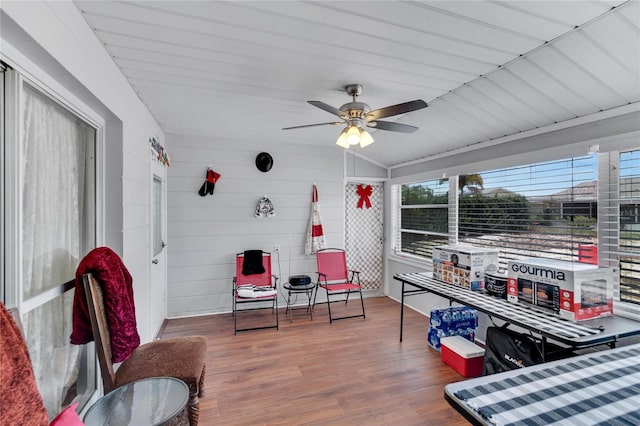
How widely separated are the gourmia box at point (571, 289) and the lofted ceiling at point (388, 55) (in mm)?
1239

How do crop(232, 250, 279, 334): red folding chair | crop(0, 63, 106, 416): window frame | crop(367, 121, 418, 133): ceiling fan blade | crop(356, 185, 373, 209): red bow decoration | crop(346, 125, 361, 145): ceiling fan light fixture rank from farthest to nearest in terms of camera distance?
crop(356, 185, 373, 209): red bow decoration, crop(232, 250, 279, 334): red folding chair, crop(367, 121, 418, 133): ceiling fan blade, crop(346, 125, 361, 145): ceiling fan light fixture, crop(0, 63, 106, 416): window frame

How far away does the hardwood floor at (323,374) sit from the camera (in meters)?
2.17

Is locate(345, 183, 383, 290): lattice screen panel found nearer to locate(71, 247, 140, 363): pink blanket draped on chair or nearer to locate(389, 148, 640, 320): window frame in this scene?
locate(389, 148, 640, 320): window frame

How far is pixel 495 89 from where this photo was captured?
248 cm

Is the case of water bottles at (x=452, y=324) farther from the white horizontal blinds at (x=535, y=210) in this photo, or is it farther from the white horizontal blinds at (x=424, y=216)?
the white horizontal blinds at (x=424, y=216)

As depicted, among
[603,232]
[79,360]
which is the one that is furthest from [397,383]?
[79,360]

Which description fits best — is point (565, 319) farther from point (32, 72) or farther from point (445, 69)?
point (32, 72)

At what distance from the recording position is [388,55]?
2037mm

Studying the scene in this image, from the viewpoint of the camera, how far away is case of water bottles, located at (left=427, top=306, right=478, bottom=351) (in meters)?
3.10

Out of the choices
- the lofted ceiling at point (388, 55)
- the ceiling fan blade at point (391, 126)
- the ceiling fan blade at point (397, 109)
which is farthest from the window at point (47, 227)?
the ceiling fan blade at point (391, 126)

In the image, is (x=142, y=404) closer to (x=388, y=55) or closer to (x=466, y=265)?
(x=388, y=55)

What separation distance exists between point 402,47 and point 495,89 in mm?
1052

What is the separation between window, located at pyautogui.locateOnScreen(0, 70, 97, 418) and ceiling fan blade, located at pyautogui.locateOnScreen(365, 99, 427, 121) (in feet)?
6.39

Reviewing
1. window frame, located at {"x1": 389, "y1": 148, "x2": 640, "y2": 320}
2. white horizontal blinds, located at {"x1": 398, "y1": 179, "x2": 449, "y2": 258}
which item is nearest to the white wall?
window frame, located at {"x1": 389, "y1": 148, "x2": 640, "y2": 320}
